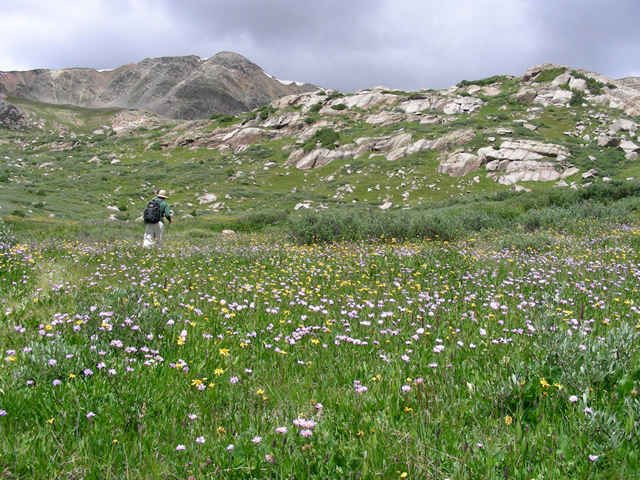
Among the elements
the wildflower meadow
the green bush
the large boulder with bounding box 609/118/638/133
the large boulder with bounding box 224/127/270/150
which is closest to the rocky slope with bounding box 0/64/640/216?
the large boulder with bounding box 609/118/638/133

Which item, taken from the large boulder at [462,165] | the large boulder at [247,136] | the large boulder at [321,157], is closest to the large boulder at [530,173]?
the large boulder at [462,165]

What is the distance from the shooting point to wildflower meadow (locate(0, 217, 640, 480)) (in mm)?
2256

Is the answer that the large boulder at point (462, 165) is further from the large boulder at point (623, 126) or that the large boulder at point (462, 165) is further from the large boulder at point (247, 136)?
the large boulder at point (247, 136)

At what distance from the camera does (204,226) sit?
1134 inches

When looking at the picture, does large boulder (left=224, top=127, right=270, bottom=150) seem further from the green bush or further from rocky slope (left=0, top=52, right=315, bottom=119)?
rocky slope (left=0, top=52, right=315, bottom=119)

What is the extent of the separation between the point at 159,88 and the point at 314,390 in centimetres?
20489

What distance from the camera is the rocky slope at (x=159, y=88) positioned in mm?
164875

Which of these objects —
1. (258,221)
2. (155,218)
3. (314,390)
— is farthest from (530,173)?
(314,390)

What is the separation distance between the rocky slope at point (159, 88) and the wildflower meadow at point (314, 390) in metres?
169

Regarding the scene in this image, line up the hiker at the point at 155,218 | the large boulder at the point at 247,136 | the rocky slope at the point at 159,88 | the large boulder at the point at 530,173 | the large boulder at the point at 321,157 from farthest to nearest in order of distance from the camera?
the rocky slope at the point at 159,88 < the large boulder at the point at 247,136 < the large boulder at the point at 321,157 < the large boulder at the point at 530,173 < the hiker at the point at 155,218

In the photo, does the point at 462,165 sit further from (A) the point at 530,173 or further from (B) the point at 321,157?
(B) the point at 321,157

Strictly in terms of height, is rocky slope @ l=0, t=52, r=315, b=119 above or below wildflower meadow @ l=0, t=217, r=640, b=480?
above

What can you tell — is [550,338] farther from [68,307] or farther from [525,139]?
[525,139]

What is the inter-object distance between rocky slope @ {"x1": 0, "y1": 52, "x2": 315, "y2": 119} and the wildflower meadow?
169 m
